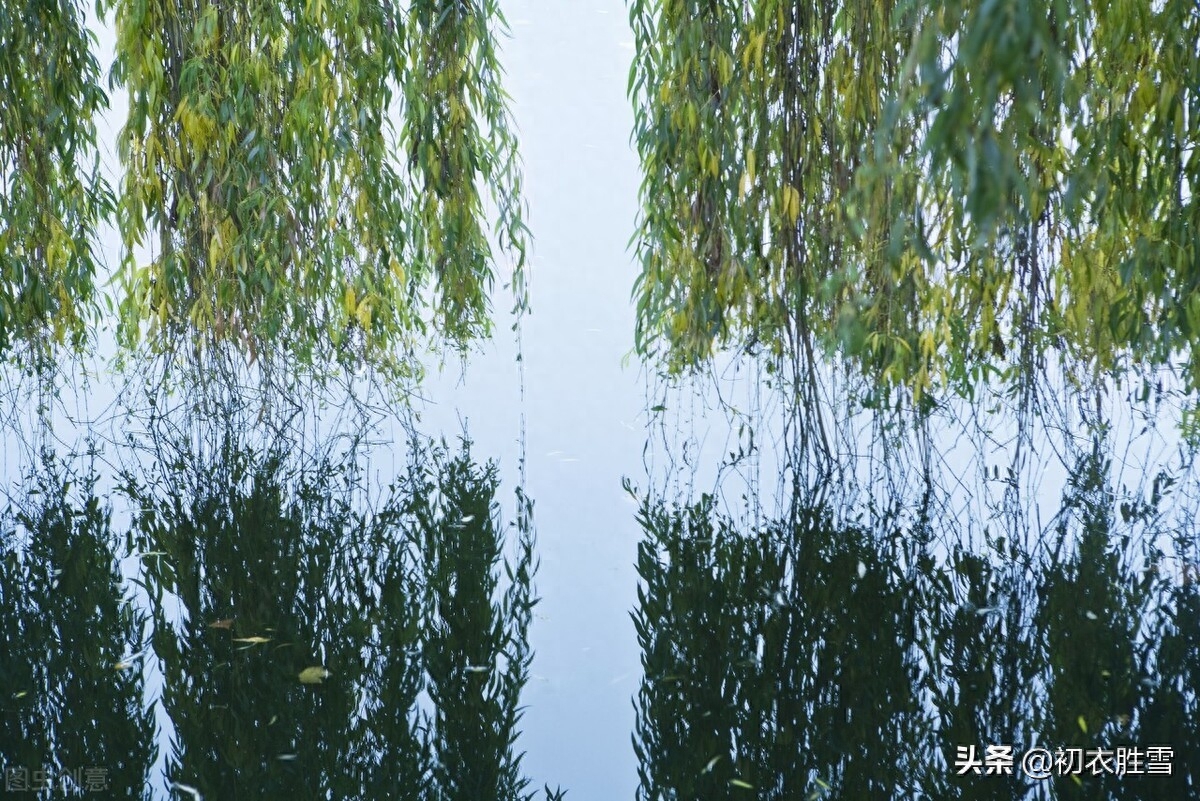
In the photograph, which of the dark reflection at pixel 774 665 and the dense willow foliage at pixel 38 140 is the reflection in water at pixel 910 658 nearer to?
the dark reflection at pixel 774 665

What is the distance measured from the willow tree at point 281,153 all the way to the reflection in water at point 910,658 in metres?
1.35

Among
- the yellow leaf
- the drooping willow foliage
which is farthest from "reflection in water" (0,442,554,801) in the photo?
the yellow leaf

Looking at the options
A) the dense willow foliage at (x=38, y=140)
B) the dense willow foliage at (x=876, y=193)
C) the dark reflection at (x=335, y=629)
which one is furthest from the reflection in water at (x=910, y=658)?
the dense willow foliage at (x=38, y=140)

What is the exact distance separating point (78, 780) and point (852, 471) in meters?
2.15

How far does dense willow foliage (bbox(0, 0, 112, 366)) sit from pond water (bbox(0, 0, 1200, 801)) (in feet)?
1.73

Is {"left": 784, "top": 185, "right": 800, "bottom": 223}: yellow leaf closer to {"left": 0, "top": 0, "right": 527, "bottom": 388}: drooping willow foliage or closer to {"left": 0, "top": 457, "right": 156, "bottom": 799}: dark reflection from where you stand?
{"left": 0, "top": 0, "right": 527, "bottom": 388}: drooping willow foliage

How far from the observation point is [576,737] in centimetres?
206

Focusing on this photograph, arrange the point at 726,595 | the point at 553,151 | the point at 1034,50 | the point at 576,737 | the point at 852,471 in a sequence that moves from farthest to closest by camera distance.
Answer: the point at 553,151 < the point at 852,471 < the point at 726,595 < the point at 576,737 < the point at 1034,50

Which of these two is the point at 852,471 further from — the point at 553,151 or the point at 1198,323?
the point at 553,151

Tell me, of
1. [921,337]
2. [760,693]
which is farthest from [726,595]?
[921,337]

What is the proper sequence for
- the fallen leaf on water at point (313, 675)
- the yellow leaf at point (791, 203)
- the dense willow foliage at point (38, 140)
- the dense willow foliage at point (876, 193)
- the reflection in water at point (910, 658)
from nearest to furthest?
the reflection in water at point (910, 658) < the fallen leaf on water at point (313, 675) < the dense willow foliage at point (876, 193) < the yellow leaf at point (791, 203) < the dense willow foliage at point (38, 140)

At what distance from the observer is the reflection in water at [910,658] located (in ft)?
5.98

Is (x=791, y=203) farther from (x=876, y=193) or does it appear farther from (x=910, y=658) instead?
(x=910, y=658)

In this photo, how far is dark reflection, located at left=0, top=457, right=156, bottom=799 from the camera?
6.07ft
